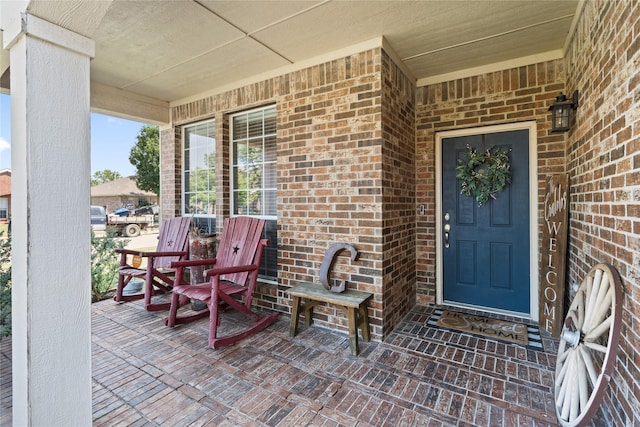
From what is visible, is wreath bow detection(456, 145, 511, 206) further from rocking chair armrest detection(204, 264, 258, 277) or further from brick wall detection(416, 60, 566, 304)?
rocking chair armrest detection(204, 264, 258, 277)

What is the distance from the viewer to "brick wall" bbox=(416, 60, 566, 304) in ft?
9.29

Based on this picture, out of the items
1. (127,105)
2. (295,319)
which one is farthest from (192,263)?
(127,105)

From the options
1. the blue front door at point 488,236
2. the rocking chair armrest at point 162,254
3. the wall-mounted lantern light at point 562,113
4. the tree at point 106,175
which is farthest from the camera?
the tree at point 106,175

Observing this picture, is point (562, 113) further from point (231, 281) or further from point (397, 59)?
point (231, 281)

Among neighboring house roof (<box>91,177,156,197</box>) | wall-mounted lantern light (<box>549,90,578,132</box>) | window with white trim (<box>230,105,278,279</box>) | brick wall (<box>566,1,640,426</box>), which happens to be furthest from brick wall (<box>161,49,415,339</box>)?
neighboring house roof (<box>91,177,156,197</box>)

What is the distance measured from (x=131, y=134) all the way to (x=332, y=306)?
618 inches

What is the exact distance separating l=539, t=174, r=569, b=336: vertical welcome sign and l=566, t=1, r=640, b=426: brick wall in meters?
0.25

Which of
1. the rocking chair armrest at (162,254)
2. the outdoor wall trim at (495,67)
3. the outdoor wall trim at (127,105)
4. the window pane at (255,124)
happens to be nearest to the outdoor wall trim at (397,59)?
the outdoor wall trim at (495,67)

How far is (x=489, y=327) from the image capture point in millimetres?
2832

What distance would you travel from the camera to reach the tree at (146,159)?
1435cm

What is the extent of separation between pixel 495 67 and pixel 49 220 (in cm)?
366

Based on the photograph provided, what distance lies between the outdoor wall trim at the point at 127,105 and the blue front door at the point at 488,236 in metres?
3.82

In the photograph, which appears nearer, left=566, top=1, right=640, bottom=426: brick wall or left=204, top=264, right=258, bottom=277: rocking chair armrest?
left=566, top=1, right=640, bottom=426: brick wall

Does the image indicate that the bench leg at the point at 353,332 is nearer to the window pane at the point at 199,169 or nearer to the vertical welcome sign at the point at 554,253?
the vertical welcome sign at the point at 554,253
